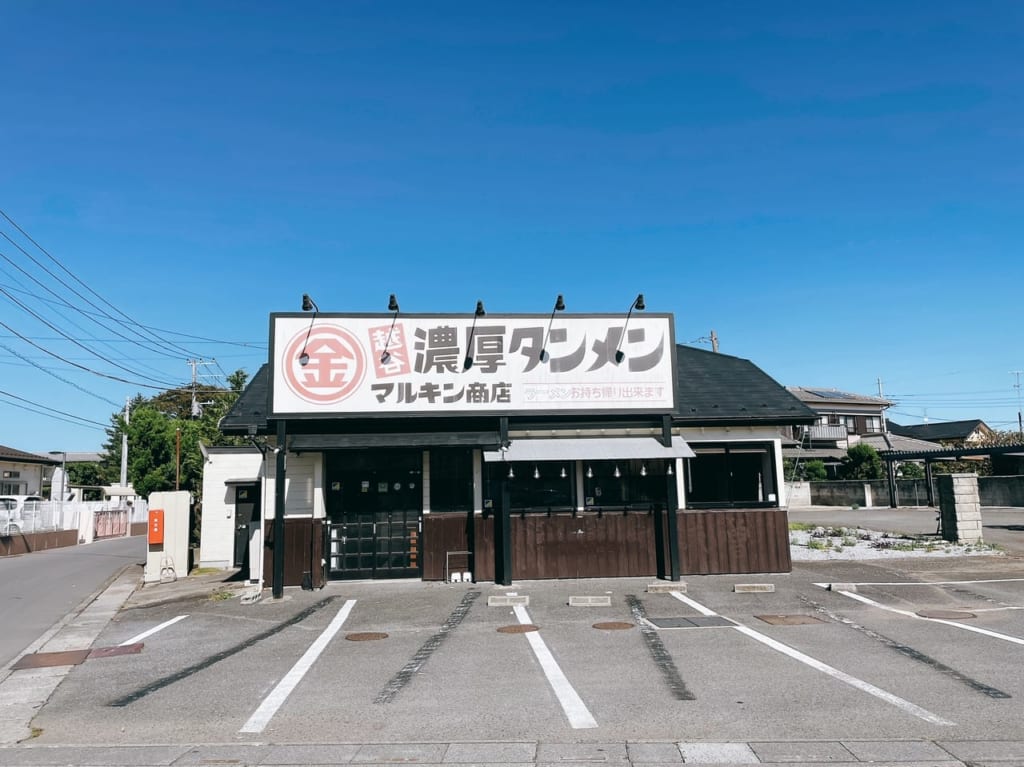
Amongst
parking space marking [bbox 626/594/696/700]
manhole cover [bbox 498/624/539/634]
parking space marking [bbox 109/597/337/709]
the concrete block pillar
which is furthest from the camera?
the concrete block pillar

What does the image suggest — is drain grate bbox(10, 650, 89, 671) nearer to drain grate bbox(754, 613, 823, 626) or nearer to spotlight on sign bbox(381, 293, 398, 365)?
spotlight on sign bbox(381, 293, 398, 365)

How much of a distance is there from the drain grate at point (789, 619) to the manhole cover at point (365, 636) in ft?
19.7

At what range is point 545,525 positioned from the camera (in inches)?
626

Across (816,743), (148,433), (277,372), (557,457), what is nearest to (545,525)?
(557,457)

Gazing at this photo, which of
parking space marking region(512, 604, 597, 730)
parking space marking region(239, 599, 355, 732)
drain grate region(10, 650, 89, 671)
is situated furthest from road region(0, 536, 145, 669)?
parking space marking region(512, 604, 597, 730)

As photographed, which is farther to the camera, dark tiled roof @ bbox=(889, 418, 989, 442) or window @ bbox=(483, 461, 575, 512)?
dark tiled roof @ bbox=(889, 418, 989, 442)

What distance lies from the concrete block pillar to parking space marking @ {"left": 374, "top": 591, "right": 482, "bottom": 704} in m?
14.8

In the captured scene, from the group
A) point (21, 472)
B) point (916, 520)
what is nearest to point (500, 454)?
point (916, 520)

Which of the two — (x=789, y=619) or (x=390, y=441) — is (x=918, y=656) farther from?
(x=390, y=441)

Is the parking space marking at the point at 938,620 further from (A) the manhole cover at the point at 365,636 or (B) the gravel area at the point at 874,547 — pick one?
(A) the manhole cover at the point at 365,636

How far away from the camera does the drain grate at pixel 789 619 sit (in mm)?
11352

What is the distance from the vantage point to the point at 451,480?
53.1 feet

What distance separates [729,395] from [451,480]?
22.2ft

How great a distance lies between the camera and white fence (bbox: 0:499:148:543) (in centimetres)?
3312
